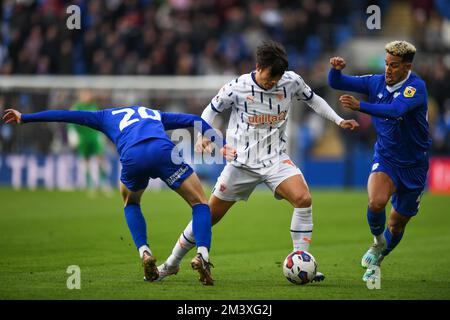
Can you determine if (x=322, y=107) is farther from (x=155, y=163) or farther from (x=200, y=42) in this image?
(x=200, y=42)

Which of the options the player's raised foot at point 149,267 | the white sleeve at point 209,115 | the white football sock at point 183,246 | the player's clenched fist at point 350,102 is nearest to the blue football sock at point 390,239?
the player's clenched fist at point 350,102

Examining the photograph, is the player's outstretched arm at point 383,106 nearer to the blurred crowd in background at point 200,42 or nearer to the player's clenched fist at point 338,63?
the player's clenched fist at point 338,63

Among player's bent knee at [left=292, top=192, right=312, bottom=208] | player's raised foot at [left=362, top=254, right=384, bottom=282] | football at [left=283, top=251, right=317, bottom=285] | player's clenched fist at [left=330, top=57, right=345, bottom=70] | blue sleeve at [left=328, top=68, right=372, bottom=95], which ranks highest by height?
player's clenched fist at [left=330, top=57, right=345, bottom=70]

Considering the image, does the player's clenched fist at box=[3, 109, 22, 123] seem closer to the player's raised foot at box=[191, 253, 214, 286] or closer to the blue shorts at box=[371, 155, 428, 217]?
the player's raised foot at box=[191, 253, 214, 286]

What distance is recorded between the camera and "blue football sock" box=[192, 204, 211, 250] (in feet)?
28.3

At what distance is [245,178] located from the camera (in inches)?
364

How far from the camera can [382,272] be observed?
32.9 ft

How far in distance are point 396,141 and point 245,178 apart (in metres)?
1.67

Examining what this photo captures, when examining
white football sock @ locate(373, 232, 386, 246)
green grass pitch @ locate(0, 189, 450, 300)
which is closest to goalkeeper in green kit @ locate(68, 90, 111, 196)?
green grass pitch @ locate(0, 189, 450, 300)

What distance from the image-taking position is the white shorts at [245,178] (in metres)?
9.15

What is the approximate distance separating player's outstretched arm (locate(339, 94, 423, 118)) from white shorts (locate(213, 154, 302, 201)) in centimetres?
86

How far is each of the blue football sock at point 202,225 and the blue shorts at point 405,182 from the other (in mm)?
2033
